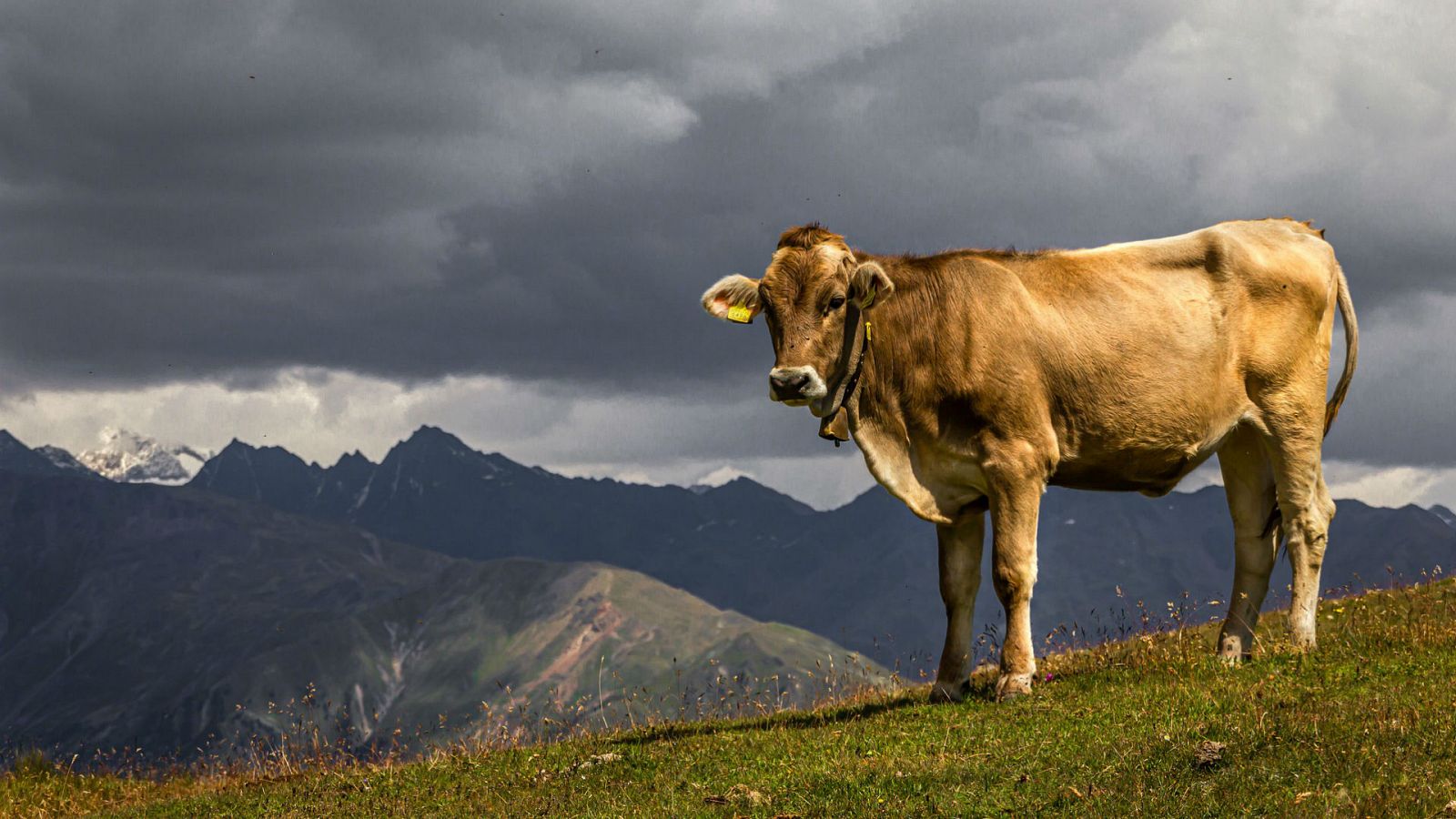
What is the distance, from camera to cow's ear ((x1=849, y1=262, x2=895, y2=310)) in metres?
14.2

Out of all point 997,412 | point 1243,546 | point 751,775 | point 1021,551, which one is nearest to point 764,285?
point 997,412

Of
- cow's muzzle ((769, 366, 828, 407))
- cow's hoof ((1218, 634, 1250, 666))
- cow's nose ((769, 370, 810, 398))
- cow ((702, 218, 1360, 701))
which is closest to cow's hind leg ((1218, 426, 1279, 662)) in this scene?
cow ((702, 218, 1360, 701))

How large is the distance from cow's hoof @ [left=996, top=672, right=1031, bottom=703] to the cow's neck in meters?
1.77

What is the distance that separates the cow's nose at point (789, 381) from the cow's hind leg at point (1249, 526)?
5.90 meters

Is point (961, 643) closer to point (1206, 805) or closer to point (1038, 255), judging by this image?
point (1038, 255)

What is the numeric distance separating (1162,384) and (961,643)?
11.9 ft

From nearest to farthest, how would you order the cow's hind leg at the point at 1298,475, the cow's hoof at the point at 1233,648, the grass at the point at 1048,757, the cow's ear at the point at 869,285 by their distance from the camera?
the grass at the point at 1048,757 < the cow's ear at the point at 869,285 < the cow's hoof at the point at 1233,648 < the cow's hind leg at the point at 1298,475

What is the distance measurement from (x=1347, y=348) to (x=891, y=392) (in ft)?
22.9

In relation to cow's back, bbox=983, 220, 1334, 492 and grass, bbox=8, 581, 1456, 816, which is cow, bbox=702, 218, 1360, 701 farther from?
grass, bbox=8, 581, 1456, 816

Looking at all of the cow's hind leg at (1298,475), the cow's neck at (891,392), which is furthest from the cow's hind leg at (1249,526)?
the cow's neck at (891,392)

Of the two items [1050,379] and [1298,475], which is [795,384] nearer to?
[1050,379]

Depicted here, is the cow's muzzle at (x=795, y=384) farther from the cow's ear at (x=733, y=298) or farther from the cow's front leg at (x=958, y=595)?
the cow's front leg at (x=958, y=595)

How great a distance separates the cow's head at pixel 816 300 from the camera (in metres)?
14.1

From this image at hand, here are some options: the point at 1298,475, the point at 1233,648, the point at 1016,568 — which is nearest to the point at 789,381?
the point at 1016,568
